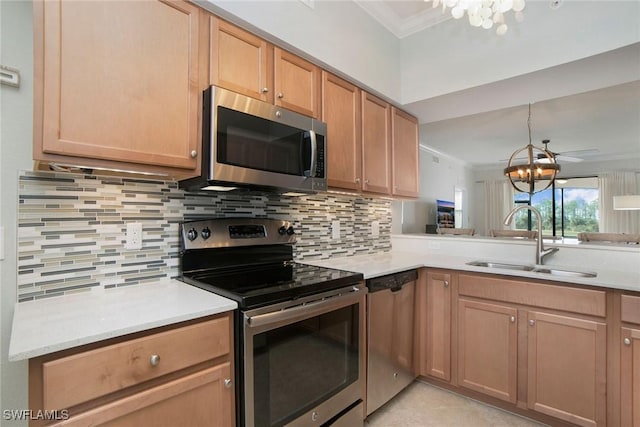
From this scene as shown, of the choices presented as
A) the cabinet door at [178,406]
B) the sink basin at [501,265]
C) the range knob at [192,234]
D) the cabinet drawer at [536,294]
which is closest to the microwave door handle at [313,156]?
the range knob at [192,234]

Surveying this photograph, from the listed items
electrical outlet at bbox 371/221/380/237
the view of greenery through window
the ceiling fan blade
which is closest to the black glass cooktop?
electrical outlet at bbox 371/221/380/237

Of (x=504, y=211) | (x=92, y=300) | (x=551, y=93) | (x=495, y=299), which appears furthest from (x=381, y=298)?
(x=504, y=211)

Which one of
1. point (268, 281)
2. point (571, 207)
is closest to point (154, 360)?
point (268, 281)

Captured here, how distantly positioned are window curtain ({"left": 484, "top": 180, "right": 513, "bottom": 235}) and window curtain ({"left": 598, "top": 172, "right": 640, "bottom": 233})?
1736 millimetres

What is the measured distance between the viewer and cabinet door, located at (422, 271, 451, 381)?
2.21m

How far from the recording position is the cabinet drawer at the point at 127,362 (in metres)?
0.85

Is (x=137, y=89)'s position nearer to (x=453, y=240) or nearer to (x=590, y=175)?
(x=453, y=240)

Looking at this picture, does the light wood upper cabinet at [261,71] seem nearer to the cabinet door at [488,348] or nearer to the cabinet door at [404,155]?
the cabinet door at [404,155]

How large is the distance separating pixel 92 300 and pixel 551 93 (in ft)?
9.95

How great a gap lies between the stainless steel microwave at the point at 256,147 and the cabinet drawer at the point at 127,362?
2.12 feet

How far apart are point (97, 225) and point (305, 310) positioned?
99 cm

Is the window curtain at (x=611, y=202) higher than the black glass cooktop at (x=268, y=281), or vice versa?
the window curtain at (x=611, y=202)

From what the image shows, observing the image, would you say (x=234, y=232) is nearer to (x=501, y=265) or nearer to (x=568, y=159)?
(x=501, y=265)

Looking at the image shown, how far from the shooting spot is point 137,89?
123cm
